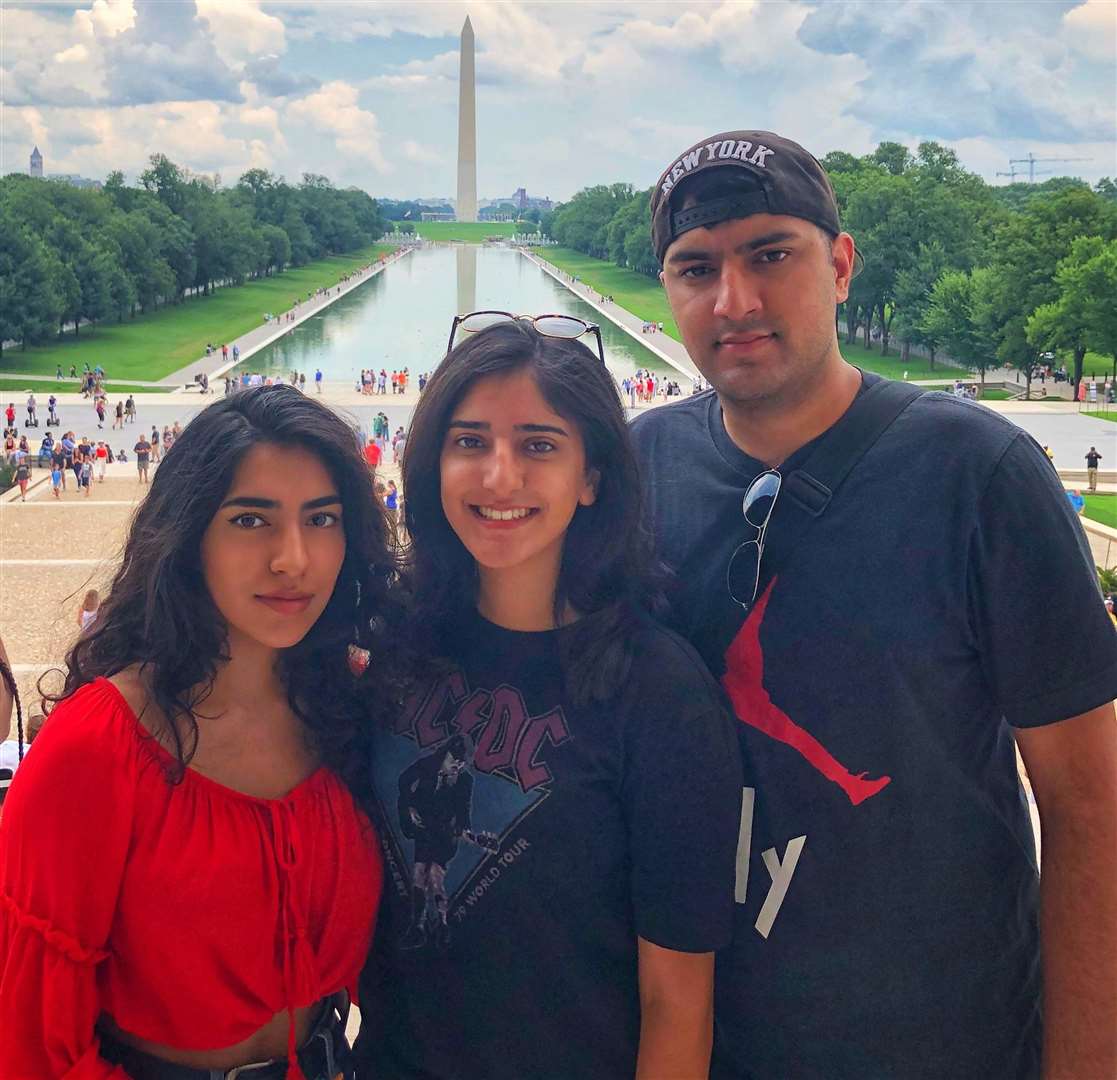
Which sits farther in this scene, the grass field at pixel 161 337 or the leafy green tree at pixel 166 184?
the leafy green tree at pixel 166 184

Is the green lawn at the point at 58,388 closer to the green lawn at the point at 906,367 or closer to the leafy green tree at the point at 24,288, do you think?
the leafy green tree at the point at 24,288

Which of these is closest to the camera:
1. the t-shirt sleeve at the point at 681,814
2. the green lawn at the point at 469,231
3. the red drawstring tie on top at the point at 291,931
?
the t-shirt sleeve at the point at 681,814

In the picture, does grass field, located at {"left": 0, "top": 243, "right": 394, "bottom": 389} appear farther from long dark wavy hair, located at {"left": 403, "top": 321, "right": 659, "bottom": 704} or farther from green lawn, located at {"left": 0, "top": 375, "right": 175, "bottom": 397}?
long dark wavy hair, located at {"left": 403, "top": 321, "right": 659, "bottom": 704}

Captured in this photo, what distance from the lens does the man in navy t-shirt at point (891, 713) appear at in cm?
254

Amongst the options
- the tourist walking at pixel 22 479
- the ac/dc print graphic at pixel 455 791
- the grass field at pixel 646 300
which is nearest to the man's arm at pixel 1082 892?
the ac/dc print graphic at pixel 455 791

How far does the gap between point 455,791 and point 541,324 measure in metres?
1.05

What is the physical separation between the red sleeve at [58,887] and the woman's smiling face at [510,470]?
87 centimetres

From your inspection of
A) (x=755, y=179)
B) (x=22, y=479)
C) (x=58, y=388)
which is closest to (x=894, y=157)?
(x=58, y=388)

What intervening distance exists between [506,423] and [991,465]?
3.41ft

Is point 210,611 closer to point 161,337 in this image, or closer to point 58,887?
point 58,887

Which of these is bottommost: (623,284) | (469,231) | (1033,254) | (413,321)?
(413,321)

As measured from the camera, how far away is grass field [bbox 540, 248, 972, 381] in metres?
42.6

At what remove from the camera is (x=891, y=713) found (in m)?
2.57

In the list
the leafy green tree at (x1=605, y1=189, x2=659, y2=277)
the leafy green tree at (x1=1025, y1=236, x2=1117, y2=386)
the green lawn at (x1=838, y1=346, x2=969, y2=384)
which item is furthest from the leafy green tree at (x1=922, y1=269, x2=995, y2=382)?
the leafy green tree at (x1=605, y1=189, x2=659, y2=277)
